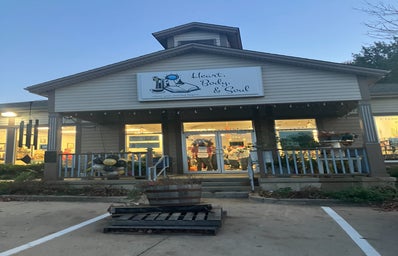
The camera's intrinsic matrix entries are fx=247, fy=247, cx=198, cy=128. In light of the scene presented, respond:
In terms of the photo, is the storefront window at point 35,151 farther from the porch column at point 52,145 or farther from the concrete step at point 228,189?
the concrete step at point 228,189

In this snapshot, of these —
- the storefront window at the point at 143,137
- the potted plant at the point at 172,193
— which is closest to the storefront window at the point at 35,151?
the storefront window at the point at 143,137

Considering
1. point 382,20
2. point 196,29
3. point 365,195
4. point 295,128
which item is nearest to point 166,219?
point 365,195

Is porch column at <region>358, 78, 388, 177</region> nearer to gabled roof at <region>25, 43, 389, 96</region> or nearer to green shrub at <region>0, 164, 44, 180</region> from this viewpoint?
gabled roof at <region>25, 43, 389, 96</region>

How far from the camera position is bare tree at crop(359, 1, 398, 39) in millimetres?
5188

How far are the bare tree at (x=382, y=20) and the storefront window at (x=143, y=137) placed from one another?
8584mm

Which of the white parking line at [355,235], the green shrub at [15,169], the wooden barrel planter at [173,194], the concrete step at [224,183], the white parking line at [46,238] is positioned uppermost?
the green shrub at [15,169]

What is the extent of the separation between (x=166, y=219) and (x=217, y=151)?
7.01 m

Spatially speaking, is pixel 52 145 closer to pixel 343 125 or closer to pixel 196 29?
pixel 196 29

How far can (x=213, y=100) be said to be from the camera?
871cm

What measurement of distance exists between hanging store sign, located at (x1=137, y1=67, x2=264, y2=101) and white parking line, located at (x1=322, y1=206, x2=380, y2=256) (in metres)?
4.66

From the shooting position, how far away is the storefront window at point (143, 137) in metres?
11.5

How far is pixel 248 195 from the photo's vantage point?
7.42 m

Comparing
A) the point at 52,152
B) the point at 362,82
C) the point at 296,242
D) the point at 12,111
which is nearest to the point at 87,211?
the point at 52,152

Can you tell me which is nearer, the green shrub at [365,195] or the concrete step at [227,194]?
the green shrub at [365,195]
